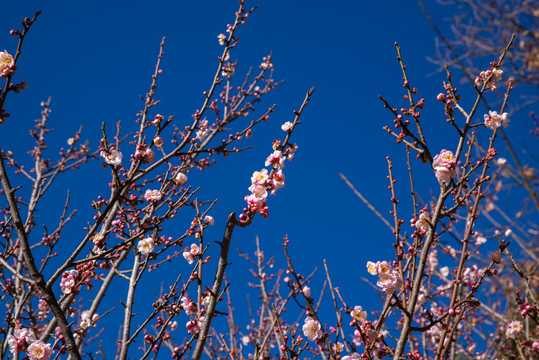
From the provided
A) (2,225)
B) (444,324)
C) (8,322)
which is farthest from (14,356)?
(444,324)

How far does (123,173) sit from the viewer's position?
3.64 meters

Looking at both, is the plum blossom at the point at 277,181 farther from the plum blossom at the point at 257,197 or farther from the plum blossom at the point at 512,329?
the plum blossom at the point at 512,329

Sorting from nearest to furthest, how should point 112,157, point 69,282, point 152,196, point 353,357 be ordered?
point 353,357
point 112,157
point 69,282
point 152,196

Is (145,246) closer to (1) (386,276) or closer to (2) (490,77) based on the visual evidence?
(1) (386,276)

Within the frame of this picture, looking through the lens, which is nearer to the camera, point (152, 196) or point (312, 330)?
point (312, 330)

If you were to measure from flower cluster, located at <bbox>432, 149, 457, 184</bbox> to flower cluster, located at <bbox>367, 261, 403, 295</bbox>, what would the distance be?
0.64 metres

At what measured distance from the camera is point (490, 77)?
→ 9.30 feet

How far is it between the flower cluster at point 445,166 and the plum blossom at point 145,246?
2.26m

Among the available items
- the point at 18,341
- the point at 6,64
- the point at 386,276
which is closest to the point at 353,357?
the point at 386,276

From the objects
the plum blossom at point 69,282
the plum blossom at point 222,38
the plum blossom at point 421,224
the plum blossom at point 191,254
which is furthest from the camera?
the plum blossom at point 222,38

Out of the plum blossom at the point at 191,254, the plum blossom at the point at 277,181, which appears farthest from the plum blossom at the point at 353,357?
the plum blossom at the point at 191,254

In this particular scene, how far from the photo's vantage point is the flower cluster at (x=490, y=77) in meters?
2.84

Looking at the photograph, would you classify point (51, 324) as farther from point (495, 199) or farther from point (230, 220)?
point (495, 199)

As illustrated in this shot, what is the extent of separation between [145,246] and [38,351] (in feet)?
3.72
